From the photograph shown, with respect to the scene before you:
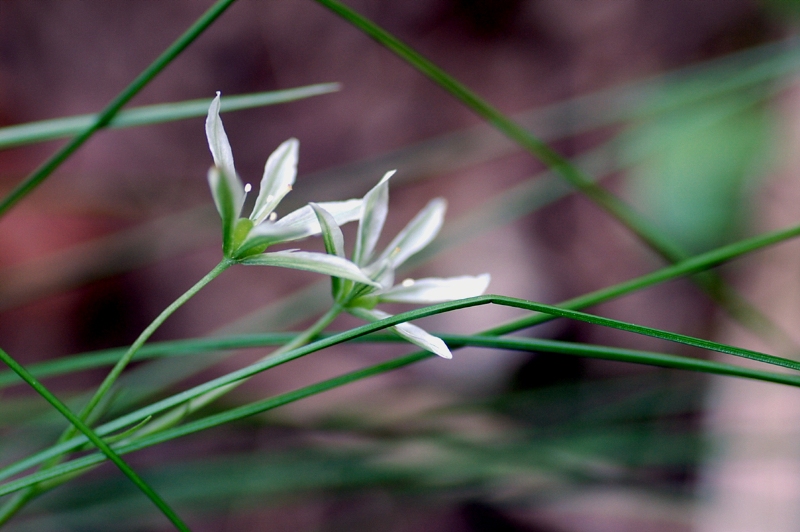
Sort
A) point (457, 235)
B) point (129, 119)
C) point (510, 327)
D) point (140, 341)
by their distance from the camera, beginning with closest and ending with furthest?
point (140, 341), point (510, 327), point (129, 119), point (457, 235)

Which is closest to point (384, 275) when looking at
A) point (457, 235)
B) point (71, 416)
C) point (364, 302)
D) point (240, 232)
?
point (364, 302)

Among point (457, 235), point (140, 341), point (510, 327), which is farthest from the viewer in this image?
point (457, 235)

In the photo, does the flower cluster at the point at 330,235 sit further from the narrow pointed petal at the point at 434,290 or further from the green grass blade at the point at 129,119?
the green grass blade at the point at 129,119

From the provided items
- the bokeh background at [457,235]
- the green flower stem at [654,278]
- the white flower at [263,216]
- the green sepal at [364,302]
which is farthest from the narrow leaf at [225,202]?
the bokeh background at [457,235]

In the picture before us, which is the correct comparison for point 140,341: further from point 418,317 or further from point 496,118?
point 496,118

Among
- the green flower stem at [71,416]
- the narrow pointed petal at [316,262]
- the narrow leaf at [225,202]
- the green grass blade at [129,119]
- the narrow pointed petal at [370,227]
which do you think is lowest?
the green flower stem at [71,416]

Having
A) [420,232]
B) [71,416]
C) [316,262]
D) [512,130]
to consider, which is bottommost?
[71,416]

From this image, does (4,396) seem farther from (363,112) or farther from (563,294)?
(563,294)
